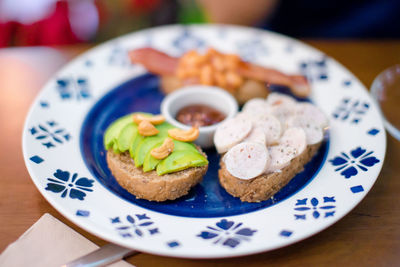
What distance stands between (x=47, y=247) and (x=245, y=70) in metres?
1.71

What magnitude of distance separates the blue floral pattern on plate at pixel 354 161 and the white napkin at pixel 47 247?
1.22 metres

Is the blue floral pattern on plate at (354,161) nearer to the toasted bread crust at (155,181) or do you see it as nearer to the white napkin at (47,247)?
the toasted bread crust at (155,181)

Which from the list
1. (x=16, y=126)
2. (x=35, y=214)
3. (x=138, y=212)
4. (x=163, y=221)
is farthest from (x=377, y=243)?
(x=16, y=126)

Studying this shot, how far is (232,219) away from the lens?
2.04m

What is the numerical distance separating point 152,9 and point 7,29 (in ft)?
5.61

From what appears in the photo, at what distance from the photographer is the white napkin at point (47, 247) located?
185cm


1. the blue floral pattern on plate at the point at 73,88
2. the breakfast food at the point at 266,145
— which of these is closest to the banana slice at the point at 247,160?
the breakfast food at the point at 266,145

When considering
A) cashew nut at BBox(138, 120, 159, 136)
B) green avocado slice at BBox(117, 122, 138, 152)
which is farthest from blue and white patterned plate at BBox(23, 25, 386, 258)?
cashew nut at BBox(138, 120, 159, 136)

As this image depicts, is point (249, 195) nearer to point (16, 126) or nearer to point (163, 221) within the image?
point (163, 221)

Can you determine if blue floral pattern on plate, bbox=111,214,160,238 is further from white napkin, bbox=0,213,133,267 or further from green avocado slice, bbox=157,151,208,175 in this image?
green avocado slice, bbox=157,151,208,175

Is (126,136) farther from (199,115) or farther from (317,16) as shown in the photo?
(317,16)

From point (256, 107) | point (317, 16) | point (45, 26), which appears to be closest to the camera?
point (256, 107)

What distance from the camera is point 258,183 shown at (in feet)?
7.06

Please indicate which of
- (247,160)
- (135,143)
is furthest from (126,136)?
(247,160)
